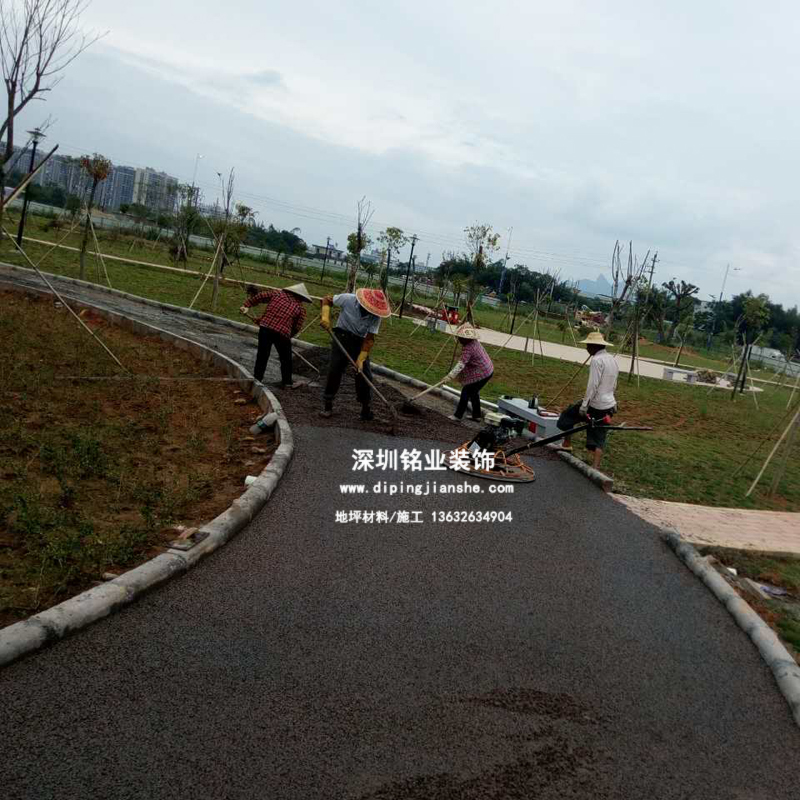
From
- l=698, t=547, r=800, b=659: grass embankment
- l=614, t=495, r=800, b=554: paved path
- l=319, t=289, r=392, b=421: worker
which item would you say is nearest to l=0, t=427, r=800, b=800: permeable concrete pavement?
l=698, t=547, r=800, b=659: grass embankment

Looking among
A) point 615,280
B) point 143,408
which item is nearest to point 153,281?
point 615,280

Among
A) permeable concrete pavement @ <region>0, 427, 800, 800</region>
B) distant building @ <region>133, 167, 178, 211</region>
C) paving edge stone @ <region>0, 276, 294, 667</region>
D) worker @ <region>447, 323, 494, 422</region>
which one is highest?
distant building @ <region>133, 167, 178, 211</region>

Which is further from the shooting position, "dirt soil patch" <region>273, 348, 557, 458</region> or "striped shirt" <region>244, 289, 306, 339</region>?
"striped shirt" <region>244, 289, 306, 339</region>

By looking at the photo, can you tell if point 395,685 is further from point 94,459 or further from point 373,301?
point 373,301

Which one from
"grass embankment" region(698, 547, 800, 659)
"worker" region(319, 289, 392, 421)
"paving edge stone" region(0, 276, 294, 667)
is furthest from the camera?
"worker" region(319, 289, 392, 421)

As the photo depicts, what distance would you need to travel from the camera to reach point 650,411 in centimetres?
1630

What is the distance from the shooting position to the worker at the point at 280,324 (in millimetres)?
10622

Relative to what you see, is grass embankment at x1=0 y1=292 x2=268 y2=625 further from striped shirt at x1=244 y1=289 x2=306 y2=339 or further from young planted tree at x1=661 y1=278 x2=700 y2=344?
young planted tree at x1=661 y1=278 x2=700 y2=344

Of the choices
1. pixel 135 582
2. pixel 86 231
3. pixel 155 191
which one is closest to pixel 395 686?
pixel 135 582

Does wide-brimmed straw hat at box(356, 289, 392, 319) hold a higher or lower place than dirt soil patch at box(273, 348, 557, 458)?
higher

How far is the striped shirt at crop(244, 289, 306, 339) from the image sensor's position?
34.8 feet

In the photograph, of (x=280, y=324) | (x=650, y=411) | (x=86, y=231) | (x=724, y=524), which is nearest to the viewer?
(x=724, y=524)

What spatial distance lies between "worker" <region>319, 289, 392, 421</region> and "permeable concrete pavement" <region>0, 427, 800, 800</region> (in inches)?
150

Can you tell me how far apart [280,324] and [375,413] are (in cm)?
174
